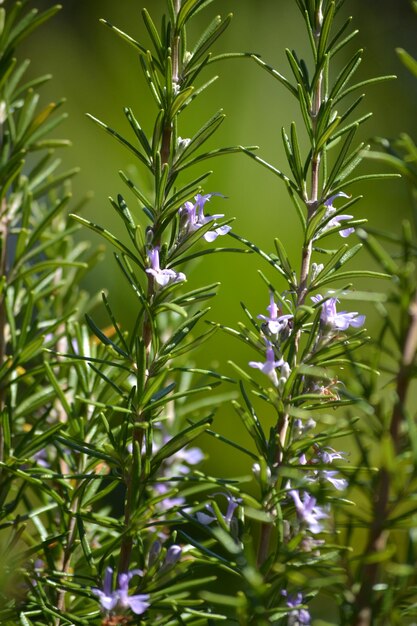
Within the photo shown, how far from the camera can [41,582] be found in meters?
0.38

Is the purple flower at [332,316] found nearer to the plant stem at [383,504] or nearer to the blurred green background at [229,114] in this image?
the plant stem at [383,504]

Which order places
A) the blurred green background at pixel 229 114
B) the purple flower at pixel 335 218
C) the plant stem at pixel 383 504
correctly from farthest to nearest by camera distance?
1. the blurred green background at pixel 229 114
2. the purple flower at pixel 335 218
3. the plant stem at pixel 383 504

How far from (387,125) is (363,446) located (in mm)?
1490

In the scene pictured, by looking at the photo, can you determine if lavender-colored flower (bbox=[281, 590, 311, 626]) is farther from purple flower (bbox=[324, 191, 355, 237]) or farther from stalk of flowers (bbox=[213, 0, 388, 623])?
purple flower (bbox=[324, 191, 355, 237])

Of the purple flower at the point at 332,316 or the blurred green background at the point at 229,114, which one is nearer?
the purple flower at the point at 332,316

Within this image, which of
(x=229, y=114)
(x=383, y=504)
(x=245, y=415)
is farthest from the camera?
(x=229, y=114)

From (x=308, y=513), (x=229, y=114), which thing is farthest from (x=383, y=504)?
(x=229, y=114)

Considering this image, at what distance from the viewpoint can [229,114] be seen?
4.63 feet

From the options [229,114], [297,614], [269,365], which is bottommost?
[297,614]

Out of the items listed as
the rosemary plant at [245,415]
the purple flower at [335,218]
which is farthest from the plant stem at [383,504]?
the purple flower at [335,218]

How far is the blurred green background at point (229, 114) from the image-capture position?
119cm

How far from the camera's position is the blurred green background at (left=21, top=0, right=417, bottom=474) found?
1193mm

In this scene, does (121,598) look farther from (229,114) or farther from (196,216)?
(229,114)

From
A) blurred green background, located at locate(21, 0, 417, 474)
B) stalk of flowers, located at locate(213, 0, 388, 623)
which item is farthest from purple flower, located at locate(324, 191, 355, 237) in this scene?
blurred green background, located at locate(21, 0, 417, 474)
